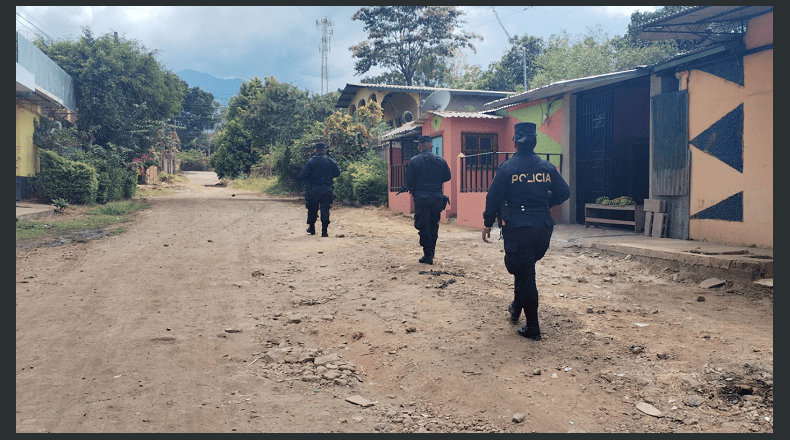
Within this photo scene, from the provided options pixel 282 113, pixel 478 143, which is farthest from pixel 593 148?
pixel 282 113

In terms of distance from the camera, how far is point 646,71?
9062 millimetres

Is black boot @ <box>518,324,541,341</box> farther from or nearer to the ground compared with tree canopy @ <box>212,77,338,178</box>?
nearer to the ground

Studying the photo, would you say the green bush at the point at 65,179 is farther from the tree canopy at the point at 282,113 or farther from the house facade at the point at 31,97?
the tree canopy at the point at 282,113

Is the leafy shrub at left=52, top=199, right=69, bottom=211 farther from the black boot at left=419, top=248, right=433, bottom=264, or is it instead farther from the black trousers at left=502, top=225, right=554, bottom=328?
the black trousers at left=502, top=225, right=554, bottom=328

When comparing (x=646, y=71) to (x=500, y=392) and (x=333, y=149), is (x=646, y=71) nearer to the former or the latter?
(x=500, y=392)

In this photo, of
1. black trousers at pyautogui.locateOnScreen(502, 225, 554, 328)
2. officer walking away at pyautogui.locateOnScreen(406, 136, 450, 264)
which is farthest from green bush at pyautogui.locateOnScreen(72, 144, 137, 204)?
black trousers at pyautogui.locateOnScreen(502, 225, 554, 328)

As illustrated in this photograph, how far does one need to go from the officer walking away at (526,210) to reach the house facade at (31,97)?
532 inches

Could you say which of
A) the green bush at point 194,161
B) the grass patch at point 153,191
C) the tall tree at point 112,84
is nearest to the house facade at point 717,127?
the tall tree at point 112,84

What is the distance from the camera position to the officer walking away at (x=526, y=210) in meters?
Result: 4.34

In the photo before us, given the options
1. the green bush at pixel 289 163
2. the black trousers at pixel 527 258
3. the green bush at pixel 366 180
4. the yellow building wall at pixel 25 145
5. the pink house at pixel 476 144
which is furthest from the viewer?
the green bush at pixel 289 163

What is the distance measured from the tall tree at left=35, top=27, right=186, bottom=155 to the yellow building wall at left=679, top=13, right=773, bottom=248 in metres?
18.1

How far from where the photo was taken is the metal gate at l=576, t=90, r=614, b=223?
1102cm

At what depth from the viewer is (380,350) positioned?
427cm

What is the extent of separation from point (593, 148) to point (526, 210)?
7804 mm
